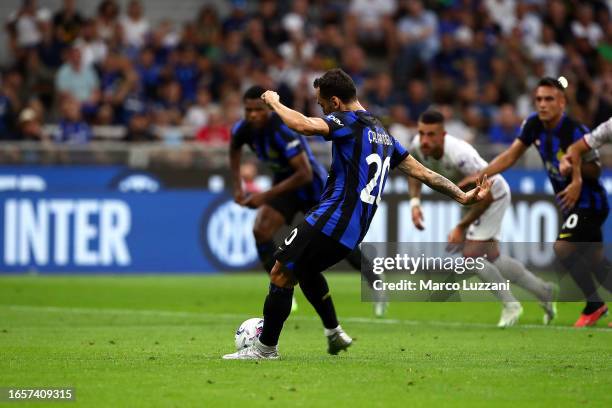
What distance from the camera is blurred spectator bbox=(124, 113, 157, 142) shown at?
22.0 metres

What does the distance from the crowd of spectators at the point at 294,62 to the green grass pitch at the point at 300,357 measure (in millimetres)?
7146

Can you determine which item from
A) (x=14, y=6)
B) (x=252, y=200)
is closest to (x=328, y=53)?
(x=14, y=6)

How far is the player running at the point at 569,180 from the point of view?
12.8 meters

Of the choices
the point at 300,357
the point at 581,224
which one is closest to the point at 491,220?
the point at 581,224

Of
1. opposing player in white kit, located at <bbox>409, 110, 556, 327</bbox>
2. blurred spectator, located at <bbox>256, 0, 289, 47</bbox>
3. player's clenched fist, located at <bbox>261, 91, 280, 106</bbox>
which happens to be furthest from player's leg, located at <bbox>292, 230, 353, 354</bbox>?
blurred spectator, located at <bbox>256, 0, 289, 47</bbox>

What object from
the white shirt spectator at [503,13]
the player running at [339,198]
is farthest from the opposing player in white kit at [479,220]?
the white shirt spectator at [503,13]

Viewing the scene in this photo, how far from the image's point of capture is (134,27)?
82.1 ft

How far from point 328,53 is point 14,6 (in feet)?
23.3

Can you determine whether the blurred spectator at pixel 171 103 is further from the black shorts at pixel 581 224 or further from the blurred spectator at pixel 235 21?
the black shorts at pixel 581 224

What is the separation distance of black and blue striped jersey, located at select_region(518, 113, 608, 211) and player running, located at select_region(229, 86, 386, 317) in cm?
255

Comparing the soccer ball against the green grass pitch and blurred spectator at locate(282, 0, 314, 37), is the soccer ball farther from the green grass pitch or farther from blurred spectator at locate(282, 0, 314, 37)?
blurred spectator at locate(282, 0, 314, 37)

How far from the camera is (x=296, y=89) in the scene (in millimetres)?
24391

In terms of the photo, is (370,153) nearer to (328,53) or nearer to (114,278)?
(114,278)

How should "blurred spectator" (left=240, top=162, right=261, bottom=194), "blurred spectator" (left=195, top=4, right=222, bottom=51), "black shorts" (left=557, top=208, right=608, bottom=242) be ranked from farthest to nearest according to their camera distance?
"blurred spectator" (left=195, top=4, right=222, bottom=51)
"blurred spectator" (left=240, top=162, right=261, bottom=194)
"black shorts" (left=557, top=208, right=608, bottom=242)
